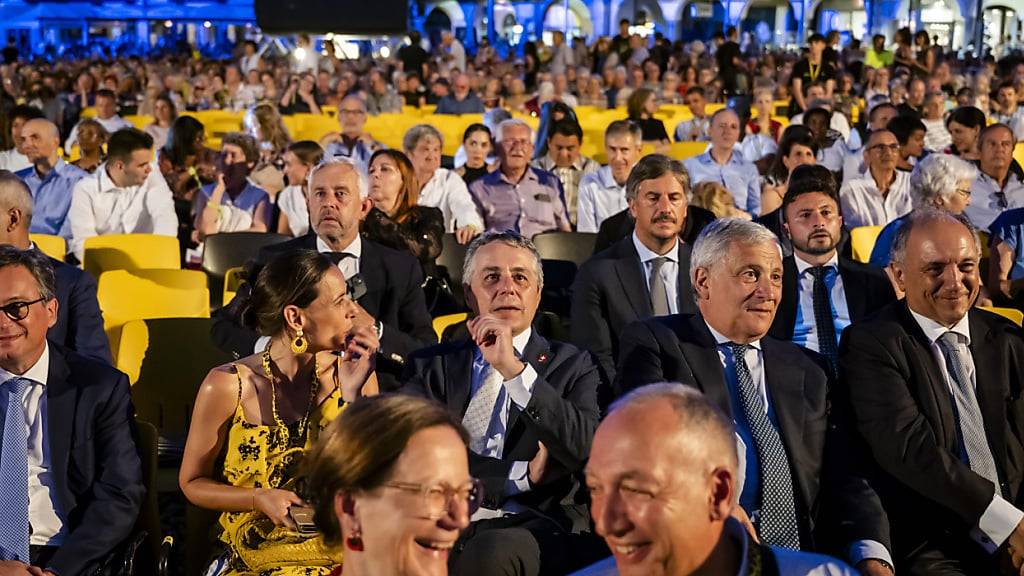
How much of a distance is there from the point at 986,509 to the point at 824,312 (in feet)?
4.17

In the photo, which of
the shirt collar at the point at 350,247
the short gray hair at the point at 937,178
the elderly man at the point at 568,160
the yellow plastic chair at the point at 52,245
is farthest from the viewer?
the elderly man at the point at 568,160

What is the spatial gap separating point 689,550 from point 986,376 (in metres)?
1.59

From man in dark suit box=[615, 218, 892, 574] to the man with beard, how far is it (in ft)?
3.28

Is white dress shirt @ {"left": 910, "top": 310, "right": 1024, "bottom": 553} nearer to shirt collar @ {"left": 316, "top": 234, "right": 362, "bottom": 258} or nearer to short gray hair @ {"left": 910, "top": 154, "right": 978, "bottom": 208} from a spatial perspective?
shirt collar @ {"left": 316, "top": 234, "right": 362, "bottom": 258}

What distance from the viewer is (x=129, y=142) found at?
702 cm

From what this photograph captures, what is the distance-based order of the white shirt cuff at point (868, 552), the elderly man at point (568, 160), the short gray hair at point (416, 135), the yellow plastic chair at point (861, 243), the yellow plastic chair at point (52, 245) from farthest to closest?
the elderly man at point (568, 160) < the short gray hair at point (416, 135) < the yellow plastic chair at point (861, 243) < the yellow plastic chair at point (52, 245) < the white shirt cuff at point (868, 552)

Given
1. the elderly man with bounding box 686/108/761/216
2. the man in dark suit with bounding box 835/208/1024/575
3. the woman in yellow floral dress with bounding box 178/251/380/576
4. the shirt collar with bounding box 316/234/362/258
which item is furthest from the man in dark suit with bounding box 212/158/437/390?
the elderly man with bounding box 686/108/761/216

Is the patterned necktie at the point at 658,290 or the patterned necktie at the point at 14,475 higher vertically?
the patterned necktie at the point at 658,290

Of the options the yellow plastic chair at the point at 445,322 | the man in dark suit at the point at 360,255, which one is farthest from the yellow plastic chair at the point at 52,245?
the yellow plastic chair at the point at 445,322

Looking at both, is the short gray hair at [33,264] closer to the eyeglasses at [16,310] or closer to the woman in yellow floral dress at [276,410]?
the eyeglasses at [16,310]

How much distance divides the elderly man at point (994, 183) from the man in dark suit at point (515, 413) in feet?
14.1

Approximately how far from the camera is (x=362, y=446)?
1926mm

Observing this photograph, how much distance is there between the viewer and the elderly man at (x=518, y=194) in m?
7.42

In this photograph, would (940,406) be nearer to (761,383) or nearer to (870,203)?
(761,383)
